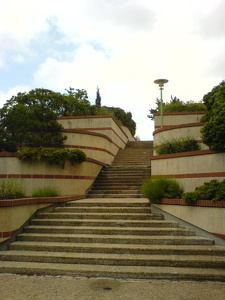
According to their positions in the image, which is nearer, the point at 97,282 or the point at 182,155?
the point at 97,282

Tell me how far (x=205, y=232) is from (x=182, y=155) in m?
2.45

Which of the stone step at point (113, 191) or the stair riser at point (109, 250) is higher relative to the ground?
the stone step at point (113, 191)

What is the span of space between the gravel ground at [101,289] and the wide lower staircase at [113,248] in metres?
0.22

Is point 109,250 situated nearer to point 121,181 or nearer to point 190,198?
point 190,198

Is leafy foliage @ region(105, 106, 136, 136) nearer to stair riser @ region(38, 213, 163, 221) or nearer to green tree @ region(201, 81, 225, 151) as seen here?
green tree @ region(201, 81, 225, 151)

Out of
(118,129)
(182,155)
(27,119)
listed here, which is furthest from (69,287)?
(118,129)

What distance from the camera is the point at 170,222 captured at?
23.1 ft

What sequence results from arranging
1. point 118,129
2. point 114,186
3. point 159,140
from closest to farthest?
1. point 114,186
2. point 159,140
3. point 118,129

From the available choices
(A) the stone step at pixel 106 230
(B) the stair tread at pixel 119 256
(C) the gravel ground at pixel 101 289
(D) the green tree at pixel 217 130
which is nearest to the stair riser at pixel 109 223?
(A) the stone step at pixel 106 230

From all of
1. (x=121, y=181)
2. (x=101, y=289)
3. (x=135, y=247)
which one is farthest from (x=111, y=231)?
(x=121, y=181)

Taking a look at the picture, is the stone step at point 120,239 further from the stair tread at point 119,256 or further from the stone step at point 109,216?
the stone step at point 109,216

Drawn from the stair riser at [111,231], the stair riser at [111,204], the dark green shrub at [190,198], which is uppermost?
the dark green shrub at [190,198]

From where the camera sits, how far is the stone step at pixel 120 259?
5445 mm

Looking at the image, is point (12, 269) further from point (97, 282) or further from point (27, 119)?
point (27, 119)
